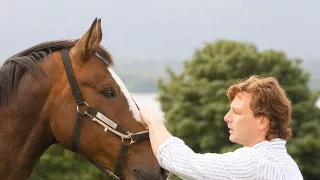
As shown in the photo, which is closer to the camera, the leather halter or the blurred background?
the leather halter

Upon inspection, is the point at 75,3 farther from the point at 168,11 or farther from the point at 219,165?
the point at 219,165

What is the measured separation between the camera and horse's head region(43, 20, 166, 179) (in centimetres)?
379

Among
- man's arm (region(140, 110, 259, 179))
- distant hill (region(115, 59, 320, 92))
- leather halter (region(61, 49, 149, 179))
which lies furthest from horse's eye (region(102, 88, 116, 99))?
distant hill (region(115, 59, 320, 92))

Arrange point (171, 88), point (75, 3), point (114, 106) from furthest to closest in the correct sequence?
point (75, 3) → point (171, 88) → point (114, 106)

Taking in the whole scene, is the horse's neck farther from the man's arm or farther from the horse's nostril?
the man's arm

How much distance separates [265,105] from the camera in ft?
8.98

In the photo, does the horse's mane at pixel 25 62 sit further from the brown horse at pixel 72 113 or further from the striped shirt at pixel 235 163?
the striped shirt at pixel 235 163

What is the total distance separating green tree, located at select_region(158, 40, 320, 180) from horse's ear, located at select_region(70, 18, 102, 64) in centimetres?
913

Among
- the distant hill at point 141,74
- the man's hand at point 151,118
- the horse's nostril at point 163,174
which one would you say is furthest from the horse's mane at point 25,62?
the distant hill at point 141,74

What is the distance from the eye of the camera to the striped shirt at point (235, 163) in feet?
8.61

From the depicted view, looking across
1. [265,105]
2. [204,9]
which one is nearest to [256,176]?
[265,105]

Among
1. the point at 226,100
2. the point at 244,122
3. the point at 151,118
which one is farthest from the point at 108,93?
the point at 226,100

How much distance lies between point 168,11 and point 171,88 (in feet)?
388

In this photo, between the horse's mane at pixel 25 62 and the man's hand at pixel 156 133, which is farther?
the horse's mane at pixel 25 62
